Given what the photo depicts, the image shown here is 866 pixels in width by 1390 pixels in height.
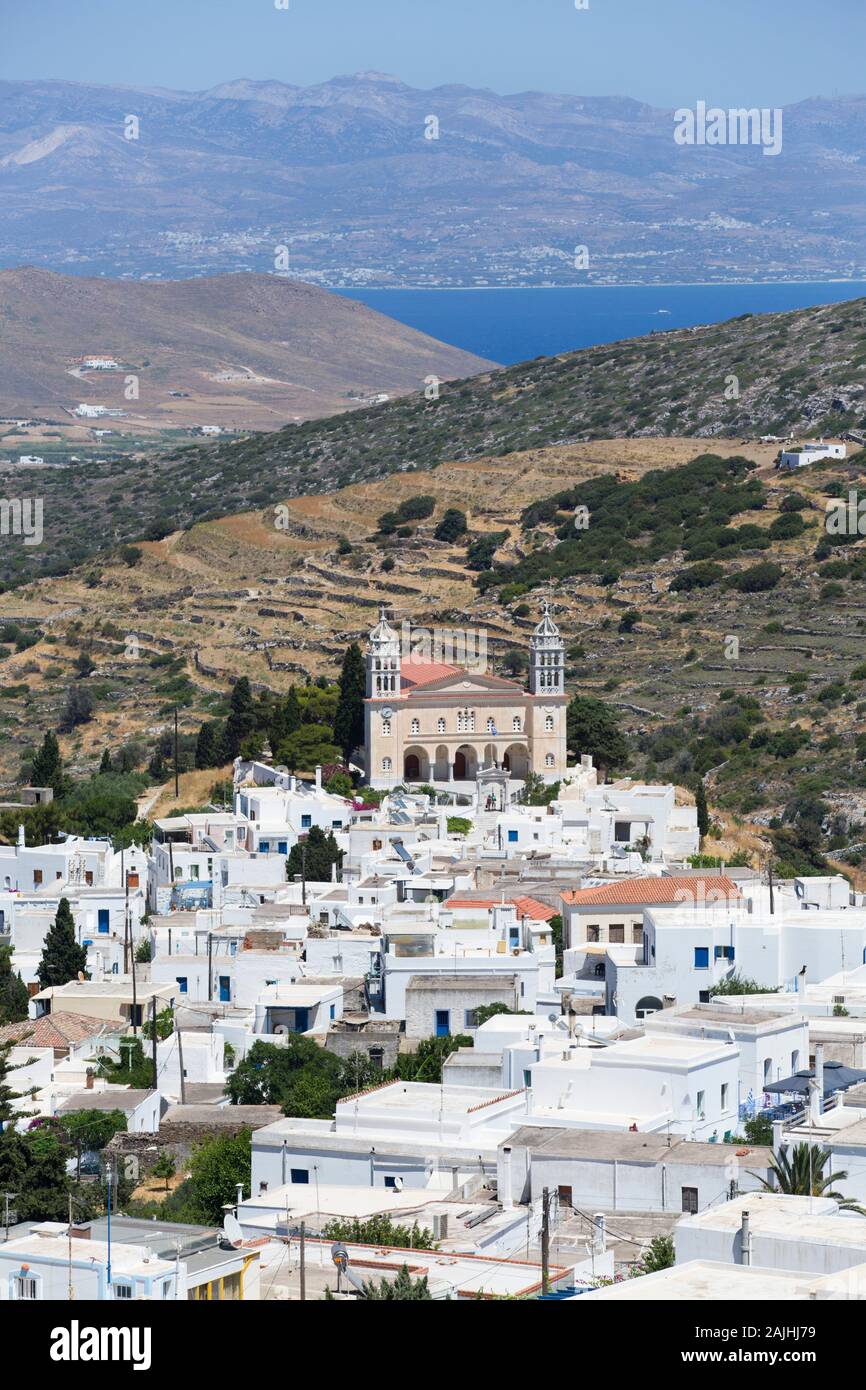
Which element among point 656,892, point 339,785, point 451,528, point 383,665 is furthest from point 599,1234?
point 451,528

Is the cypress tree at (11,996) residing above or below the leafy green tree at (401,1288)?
above

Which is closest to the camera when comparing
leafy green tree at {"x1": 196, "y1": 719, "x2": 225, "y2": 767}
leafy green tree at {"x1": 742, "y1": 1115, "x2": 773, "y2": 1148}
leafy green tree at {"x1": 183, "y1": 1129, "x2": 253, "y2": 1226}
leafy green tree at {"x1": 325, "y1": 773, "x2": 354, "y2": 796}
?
leafy green tree at {"x1": 183, "y1": 1129, "x2": 253, "y2": 1226}

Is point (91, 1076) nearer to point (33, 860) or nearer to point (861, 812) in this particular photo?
point (33, 860)

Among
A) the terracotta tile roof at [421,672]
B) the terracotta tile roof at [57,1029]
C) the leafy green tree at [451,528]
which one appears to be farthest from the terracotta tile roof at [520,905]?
the leafy green tree at [451,528]

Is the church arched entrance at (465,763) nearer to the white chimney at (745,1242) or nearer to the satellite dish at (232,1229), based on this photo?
the satellite dish at (232,1229)

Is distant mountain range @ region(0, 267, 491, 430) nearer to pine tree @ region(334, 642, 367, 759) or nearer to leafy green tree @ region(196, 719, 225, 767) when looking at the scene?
leafy green tree @ region(196, 719, 225, 767)

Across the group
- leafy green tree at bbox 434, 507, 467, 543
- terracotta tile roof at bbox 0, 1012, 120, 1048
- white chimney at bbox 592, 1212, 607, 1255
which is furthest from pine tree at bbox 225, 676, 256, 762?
white chimney at bbox 592, 1212, 607, 1255
